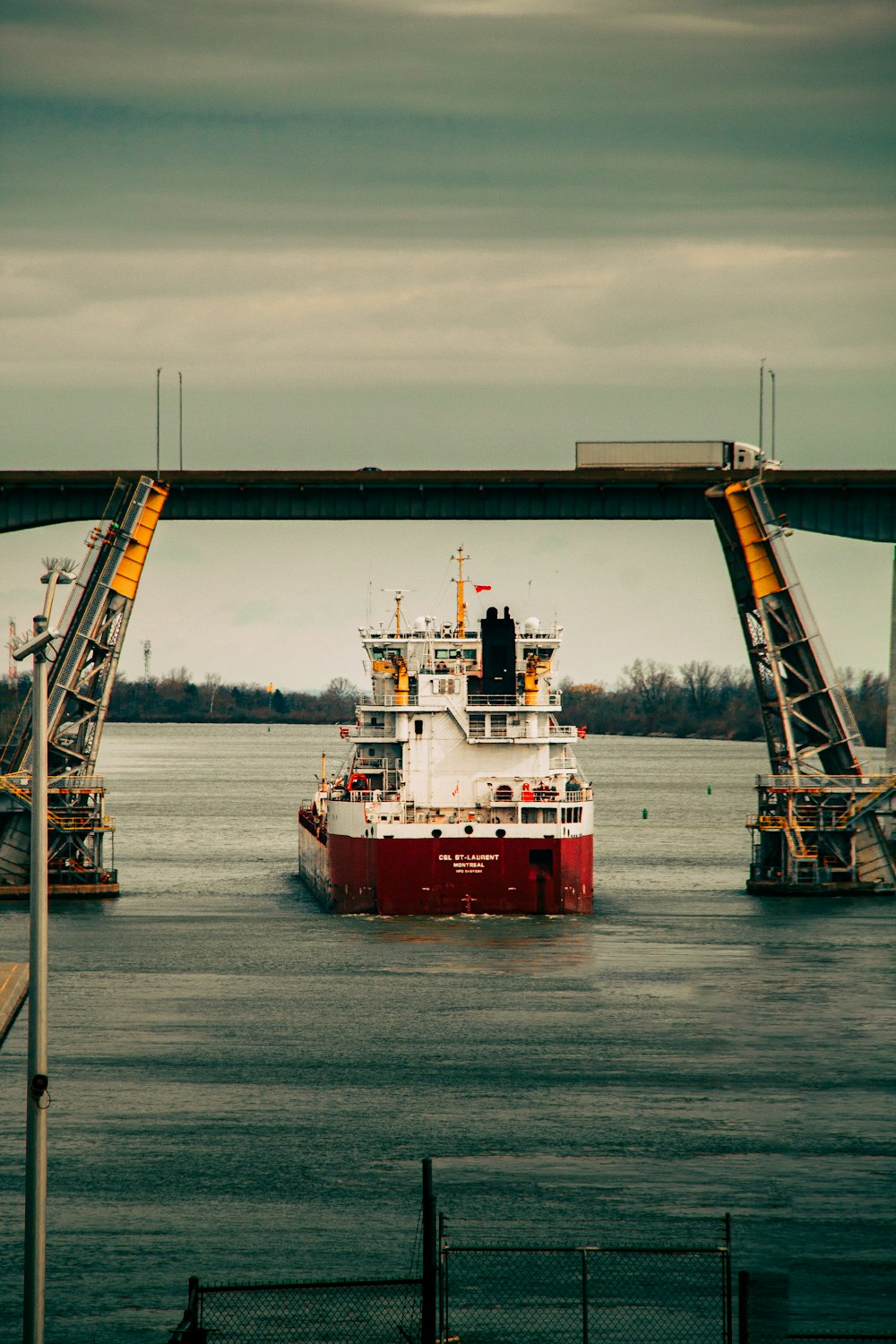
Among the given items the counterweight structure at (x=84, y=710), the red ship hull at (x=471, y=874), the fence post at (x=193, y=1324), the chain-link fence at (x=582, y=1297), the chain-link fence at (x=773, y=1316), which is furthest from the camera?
the counterweight structure at (x=84, y=710)

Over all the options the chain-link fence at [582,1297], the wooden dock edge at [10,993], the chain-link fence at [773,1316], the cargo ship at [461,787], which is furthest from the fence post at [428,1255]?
the cargo ship at [461,787]

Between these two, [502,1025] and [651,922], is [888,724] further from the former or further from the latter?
[502,1025]

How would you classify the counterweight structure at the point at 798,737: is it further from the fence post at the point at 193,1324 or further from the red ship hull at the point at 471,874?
the fence post at the point at 193,1324

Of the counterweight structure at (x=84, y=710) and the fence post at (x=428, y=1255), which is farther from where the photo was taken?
the counterweight structure at (x=84, y=710)

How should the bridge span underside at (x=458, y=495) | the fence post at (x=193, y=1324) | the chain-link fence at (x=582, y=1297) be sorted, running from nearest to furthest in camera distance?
the fence post at (x=193, y=1324) < the chain-link fence at (x=582, y=1297) < the bridge span underside at (x=458, y=495)

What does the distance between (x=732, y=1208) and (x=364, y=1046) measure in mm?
14419

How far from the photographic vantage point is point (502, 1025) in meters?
45.8

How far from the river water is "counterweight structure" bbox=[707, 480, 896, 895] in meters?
2.20

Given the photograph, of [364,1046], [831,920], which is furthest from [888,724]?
[364,1046]

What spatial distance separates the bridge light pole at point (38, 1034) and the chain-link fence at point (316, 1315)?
5.29 meters

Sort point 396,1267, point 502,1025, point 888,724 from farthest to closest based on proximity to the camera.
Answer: point 888,724
point 502,1025
point 396,1267

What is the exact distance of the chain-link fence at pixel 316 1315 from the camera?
24547 mm

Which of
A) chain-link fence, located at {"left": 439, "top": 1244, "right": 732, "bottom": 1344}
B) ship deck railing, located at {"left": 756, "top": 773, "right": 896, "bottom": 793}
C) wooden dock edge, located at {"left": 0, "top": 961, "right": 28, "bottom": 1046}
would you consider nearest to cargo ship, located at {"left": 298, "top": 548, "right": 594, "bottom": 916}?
ship deck railing, located at {"left": 756, "top": 773, "right": 896, "bottom": 793}

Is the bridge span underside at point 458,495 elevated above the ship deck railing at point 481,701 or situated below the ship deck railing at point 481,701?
above
